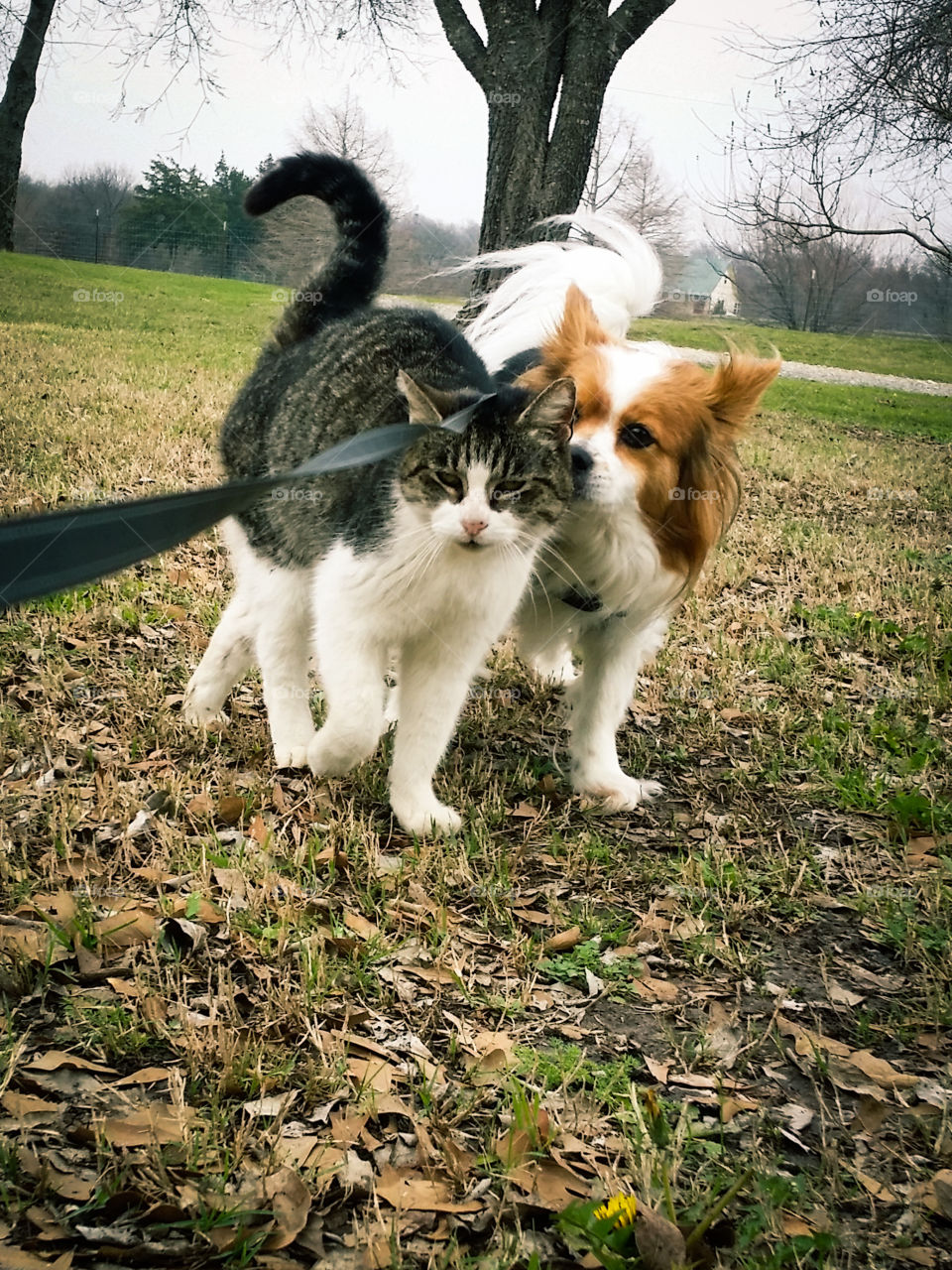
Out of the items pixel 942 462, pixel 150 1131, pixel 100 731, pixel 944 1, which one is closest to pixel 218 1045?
pixel 150 1131

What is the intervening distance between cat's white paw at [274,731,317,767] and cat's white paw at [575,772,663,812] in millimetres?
989

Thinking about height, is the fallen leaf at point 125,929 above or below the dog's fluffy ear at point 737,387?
below

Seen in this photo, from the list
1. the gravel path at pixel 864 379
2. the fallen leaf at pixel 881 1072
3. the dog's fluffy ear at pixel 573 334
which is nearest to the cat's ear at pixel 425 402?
the dog's fluffy ear at pixel 573 334

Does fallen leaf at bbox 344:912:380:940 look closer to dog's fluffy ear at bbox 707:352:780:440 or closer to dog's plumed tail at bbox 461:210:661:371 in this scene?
dog's fluffy ear at bbox 707:352:780:440

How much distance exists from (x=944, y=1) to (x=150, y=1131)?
8.90 m

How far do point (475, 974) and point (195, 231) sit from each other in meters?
4.93

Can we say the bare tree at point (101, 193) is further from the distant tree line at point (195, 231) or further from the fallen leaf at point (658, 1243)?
the fallen leaf at point (658, 1243)

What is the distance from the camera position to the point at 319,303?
3.75 m

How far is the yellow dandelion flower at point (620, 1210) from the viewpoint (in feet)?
5.32

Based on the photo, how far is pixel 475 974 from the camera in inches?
95.7

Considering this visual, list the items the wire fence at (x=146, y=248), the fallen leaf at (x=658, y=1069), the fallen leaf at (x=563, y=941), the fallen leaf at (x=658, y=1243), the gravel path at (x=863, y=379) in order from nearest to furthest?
1. the fallen leaf at (x=658, y=1243)
2. the fallen leaf at (x=658, y=1069)
3. the fallen leaf at (x=563, y=941)
4. the wire fence at (x=146, y=248)
5. the gravel path at (x=863, y=379)

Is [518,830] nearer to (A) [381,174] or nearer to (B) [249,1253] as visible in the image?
(B) [249,1253]

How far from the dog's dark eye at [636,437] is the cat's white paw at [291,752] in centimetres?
141

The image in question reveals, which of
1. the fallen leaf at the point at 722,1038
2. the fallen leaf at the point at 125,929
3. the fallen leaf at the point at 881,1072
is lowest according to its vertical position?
the fallen leaf at the point at 722,1038
